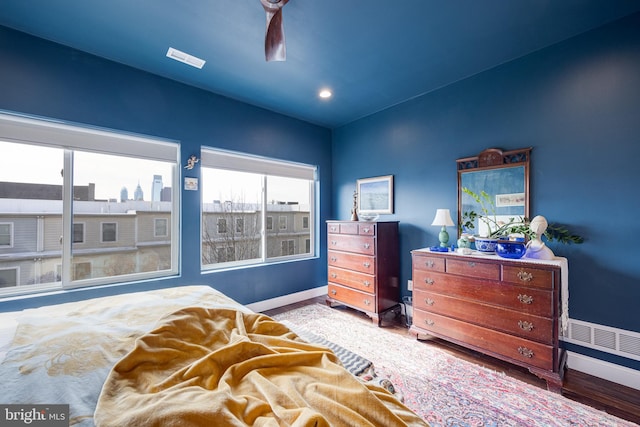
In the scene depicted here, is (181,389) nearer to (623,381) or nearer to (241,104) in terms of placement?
(623,381)

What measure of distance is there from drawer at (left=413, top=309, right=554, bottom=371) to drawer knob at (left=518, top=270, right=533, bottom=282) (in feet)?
1.55

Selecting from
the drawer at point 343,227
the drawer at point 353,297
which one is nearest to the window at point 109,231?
the drawer at point 343,227

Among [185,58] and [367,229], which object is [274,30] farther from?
[367,229]

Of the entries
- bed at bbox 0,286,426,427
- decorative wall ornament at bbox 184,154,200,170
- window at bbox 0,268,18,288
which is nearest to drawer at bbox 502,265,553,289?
bed at bbox 0,286,426,427

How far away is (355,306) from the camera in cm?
330

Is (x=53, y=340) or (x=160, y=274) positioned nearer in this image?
(x=53, y=340)

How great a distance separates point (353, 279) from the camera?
335 cm

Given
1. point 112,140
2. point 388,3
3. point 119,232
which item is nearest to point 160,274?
point 119,232

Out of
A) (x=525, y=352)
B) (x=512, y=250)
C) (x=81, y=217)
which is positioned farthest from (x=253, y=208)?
(x=525, y=352)

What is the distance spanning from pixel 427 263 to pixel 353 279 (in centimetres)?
104

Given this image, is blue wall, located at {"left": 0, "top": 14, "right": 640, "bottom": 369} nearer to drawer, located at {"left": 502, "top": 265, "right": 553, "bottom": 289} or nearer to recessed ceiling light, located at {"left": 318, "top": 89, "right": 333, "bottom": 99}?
drawer, located at {"left": 502, "top": 265, "right": 553, "bottom": 289}

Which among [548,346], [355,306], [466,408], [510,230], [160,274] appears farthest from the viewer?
[355,306]

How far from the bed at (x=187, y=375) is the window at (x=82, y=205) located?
48.6 inches

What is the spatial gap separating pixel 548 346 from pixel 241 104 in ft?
13.0
